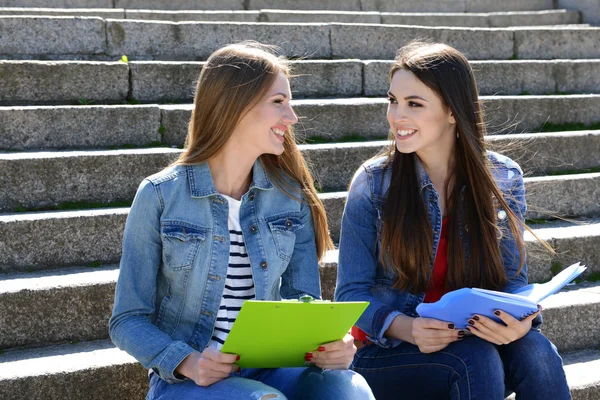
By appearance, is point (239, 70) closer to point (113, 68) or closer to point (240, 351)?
point (240, 351)

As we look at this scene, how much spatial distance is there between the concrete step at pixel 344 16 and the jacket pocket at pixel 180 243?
418cm

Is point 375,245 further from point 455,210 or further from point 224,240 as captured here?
point 224,240

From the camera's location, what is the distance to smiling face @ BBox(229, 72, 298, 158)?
2.55 meters

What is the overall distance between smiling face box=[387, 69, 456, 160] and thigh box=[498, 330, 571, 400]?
0.73 meters

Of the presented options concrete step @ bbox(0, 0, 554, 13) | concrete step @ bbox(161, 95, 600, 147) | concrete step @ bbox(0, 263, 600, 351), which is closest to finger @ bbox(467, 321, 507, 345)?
concrete step @ bbox(0, 263, 600, 351)

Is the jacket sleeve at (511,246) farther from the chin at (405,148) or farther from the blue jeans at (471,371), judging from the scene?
the chin at (405,148)

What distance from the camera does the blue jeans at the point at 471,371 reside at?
8.12 ft

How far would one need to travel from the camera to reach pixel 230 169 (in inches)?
103

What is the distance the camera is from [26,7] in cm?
677

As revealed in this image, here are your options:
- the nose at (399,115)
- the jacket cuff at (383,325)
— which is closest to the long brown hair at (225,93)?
the nose at (399,115)

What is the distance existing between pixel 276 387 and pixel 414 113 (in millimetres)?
1017

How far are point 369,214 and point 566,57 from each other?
425cm

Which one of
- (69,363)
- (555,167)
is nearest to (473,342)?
(69,363)

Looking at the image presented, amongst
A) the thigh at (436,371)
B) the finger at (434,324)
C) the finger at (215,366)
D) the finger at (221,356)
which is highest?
the finger at (221,356)
